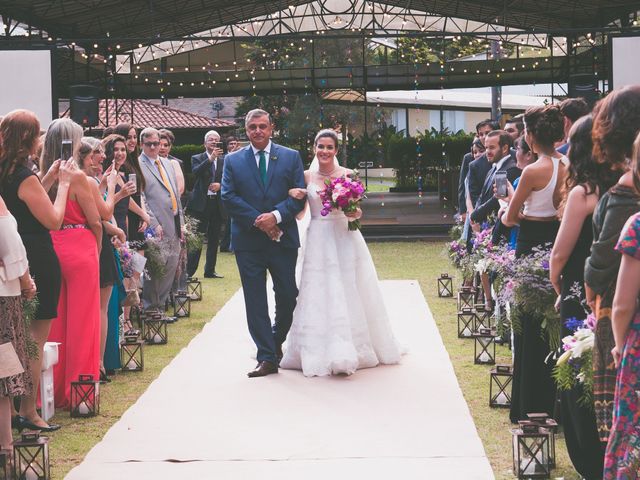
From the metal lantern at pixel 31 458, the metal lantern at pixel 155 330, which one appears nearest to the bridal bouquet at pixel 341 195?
the metal lantern at pixel 155 330

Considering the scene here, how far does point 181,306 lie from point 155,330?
1699 millimetres

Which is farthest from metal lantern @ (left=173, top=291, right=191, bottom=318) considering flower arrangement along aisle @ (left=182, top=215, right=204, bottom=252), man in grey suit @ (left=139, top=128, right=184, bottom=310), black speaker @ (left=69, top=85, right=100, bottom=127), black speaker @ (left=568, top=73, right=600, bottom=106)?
black speaker @ (left=568, top=73, right=600, bottom=106)

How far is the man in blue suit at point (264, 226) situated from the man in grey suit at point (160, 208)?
2462 mm

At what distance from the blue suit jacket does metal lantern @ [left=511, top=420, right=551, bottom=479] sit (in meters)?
3.17

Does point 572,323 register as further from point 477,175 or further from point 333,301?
point 477,175

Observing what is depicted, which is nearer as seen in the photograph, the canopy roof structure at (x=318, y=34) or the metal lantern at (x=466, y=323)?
the metal lantern at (x=466, y=323)

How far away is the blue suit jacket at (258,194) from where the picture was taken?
309 inches

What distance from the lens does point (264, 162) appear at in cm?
802

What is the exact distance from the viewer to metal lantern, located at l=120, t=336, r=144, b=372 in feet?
26.8

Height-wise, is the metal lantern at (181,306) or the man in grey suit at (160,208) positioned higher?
the man in grey suit at (160,208)

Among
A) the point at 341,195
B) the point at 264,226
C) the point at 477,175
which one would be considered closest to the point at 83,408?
the point at 264,226

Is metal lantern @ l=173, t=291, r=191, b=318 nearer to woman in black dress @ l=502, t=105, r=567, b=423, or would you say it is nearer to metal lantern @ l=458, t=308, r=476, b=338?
metal lantern @ l=458, t=308, r=476, b=338

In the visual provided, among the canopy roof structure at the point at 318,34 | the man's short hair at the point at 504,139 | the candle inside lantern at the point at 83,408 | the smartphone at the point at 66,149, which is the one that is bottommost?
the candle inside lantern at the point at 83,408

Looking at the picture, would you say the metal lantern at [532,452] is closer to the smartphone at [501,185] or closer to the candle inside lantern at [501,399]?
the candle inside lantern at [501,399]
